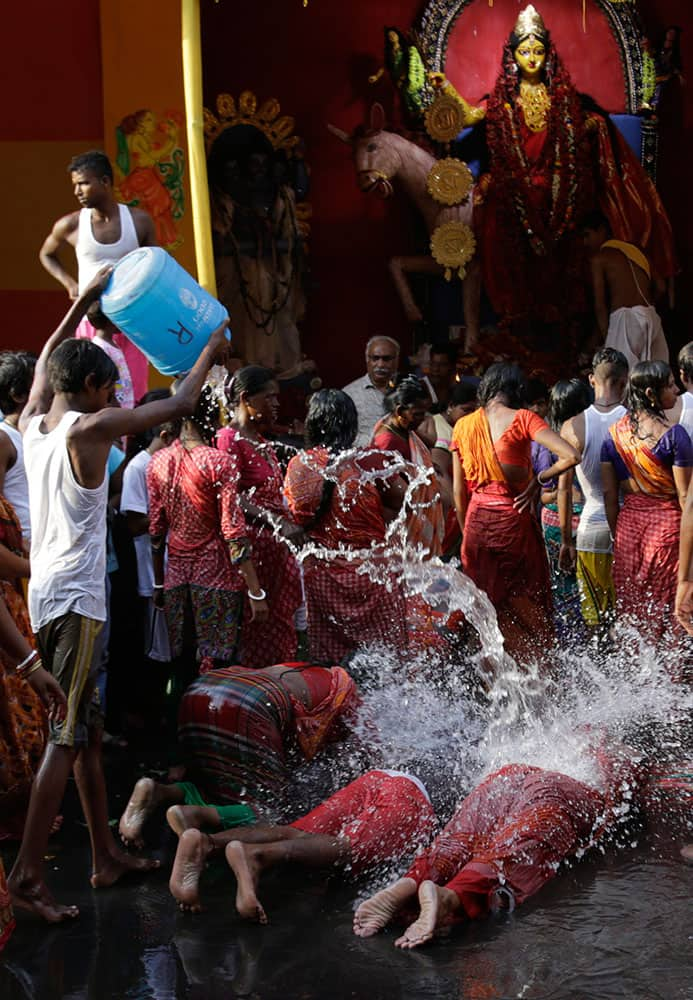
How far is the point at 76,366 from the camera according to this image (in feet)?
12.8

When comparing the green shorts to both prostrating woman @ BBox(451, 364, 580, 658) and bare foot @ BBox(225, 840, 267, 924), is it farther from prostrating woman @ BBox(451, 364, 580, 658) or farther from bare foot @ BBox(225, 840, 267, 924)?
prostrating woman @ BBox(451, 364, 580, 658)

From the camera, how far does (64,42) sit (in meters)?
8.95

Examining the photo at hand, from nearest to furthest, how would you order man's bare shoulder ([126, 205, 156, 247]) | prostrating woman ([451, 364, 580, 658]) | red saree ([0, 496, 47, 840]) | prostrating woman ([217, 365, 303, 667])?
red saree ([0, 496, 47, 840]) < prostrating woman ([217, 365, 303, 667]) < prostrating woman ([451, 364, 580, 658]) < man's bare shoulder ([126, 205, 156, 247])

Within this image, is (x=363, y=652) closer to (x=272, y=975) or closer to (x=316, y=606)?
(x=316, y=606)

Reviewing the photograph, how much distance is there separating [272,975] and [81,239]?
4061mm

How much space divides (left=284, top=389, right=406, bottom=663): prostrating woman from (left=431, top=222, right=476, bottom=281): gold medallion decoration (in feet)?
18.4

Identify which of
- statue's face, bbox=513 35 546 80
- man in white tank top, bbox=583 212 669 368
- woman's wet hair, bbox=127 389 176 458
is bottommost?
woman's wet hair, bbox=127 389 176 458

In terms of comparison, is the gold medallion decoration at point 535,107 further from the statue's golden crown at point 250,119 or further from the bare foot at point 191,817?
the bare foot at point 191,817

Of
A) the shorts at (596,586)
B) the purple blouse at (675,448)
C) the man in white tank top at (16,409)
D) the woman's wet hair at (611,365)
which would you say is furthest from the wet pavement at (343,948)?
the woman's wet hair at (611,365)

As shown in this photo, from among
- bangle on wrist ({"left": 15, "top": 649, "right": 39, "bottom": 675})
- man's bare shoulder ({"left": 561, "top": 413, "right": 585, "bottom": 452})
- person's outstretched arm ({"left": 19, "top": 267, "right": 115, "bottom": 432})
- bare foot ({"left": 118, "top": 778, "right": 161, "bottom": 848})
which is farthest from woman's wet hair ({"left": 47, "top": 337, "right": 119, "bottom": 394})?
man's bare shoulder ({"left": 561, "top": 413, "right": 585, "bottom": 452})

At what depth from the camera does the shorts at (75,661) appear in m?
3.87

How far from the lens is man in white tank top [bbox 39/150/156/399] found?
19.7ft

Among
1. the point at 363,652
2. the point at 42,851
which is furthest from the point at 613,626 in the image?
the point at 42,851

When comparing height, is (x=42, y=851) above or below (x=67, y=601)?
below
